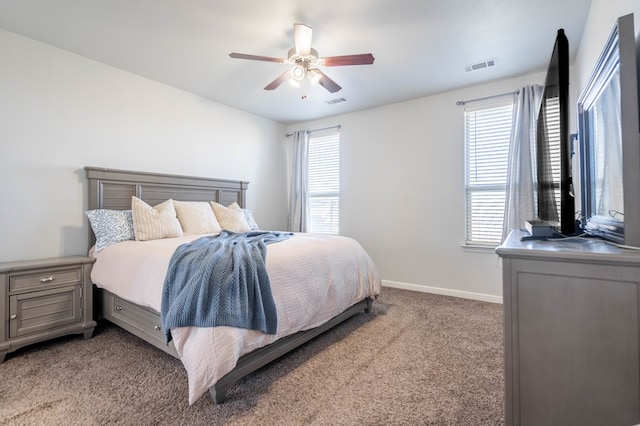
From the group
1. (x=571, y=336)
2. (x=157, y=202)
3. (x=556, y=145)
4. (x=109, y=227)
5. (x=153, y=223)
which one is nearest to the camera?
(x=571, y=336)

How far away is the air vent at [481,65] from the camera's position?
9.93 feet

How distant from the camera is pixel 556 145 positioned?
2.03 meters

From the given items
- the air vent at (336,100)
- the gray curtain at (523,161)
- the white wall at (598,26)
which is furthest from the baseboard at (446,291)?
the air vent at (336,100)

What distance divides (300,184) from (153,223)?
2.51 meters

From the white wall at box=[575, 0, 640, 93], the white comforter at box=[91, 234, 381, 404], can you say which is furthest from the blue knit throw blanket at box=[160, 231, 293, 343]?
the white wall at box=[575, 0, 640, 93]

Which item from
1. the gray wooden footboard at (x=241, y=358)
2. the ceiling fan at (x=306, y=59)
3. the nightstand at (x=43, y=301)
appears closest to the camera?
the gray wooden footboard at (x=241, y=358)

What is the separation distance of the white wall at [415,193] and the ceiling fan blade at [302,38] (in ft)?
6.99

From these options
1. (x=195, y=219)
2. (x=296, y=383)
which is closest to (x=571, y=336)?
(x=296, y=383)

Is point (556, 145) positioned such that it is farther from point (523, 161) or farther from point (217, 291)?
point (217, 291)

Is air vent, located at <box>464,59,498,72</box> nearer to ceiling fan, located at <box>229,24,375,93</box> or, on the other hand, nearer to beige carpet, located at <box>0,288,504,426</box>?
ceiling fan, located at <box>229,24,375,93</box>

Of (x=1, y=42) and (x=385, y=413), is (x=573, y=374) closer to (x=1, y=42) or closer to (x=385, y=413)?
(x=385, y=413)

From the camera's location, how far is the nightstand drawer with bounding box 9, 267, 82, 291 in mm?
2211

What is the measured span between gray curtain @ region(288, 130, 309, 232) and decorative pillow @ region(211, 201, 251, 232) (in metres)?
1.25

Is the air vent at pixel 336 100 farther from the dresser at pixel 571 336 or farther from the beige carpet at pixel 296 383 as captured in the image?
the dresser at pixel 571 336
